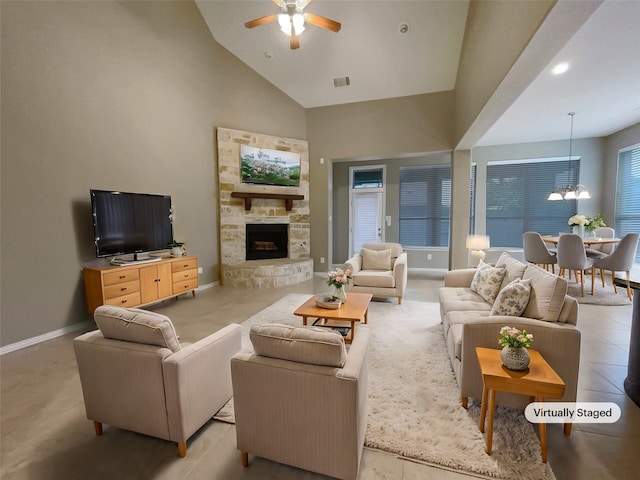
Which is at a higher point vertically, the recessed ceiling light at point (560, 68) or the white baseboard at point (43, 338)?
the recessed ceiling light at point (560, 68)

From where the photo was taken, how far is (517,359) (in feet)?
5.27

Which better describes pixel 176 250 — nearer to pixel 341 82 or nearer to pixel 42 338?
pixel 42 338

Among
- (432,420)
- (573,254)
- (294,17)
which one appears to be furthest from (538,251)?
(294,17)

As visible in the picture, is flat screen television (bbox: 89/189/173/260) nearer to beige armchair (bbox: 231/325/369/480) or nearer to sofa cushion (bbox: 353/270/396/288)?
sofa cushion (bbox: 353/270/396/288)

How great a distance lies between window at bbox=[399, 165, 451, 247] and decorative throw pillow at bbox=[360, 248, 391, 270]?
2.50 meters

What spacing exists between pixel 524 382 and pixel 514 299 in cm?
83

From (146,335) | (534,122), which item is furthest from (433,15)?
(146,335)

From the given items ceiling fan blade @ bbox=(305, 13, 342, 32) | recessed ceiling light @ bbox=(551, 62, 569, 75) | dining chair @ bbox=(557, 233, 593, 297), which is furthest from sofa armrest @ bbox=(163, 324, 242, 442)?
dining chair @ bbox=(557, 233, 593, 297)

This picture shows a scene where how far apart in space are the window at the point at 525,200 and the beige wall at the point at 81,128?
673cm

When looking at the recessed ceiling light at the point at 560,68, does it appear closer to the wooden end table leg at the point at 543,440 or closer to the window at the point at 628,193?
the window at the point at 628,193

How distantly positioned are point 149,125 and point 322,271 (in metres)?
4.30

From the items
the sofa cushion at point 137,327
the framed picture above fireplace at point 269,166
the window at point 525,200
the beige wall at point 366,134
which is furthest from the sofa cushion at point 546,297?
the window at point 525,200

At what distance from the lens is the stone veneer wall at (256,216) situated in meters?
5.57

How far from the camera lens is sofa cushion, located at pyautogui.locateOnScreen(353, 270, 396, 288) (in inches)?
172
